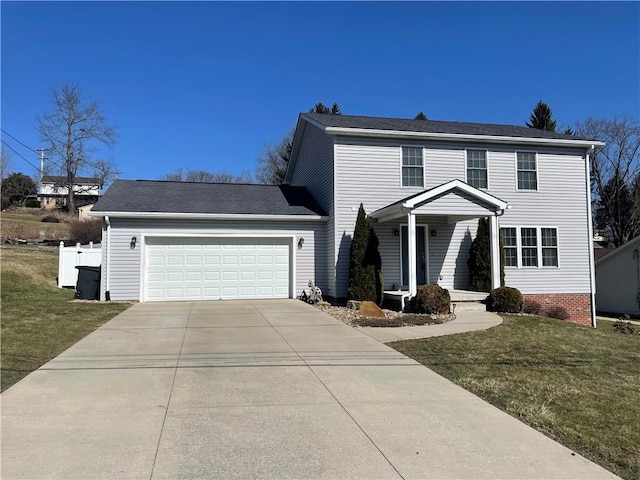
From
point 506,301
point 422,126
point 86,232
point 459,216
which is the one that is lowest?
point 506,301

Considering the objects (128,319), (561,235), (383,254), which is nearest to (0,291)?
(128,319)

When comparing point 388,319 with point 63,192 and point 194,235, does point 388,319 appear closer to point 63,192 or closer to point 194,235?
point 194,235

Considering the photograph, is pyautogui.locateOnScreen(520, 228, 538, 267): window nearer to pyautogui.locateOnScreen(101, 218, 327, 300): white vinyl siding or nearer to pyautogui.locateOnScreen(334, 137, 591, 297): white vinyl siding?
pyautogui.locateOnScreen(334, 137, 591, 297): white vinyl siding

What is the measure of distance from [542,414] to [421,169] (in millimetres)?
12412

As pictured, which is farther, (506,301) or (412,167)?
(412,167)

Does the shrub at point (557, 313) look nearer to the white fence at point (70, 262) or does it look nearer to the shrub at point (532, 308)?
the shrub at point (532, 308)

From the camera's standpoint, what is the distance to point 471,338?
379 inches

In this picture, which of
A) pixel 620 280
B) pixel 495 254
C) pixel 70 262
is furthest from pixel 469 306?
pixel 620 280

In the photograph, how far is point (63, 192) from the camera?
59625 millimetres

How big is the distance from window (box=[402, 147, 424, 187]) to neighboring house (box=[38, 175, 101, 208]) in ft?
124

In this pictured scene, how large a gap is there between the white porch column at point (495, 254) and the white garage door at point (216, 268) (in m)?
6.68

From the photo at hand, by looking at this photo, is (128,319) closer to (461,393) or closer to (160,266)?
(160,266)

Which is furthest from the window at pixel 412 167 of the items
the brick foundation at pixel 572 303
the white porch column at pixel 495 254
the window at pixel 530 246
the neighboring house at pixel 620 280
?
the neighboring house at pixel 620 280

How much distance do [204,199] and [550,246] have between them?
40.7 feet
